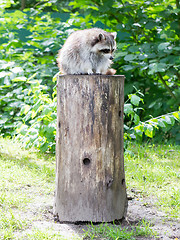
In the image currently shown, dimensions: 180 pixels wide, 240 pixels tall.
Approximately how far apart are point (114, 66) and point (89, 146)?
422 centimetres

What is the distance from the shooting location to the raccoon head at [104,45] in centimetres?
363

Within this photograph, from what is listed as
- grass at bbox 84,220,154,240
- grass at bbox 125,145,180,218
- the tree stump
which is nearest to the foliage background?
grass at bbox 125,145,180,218

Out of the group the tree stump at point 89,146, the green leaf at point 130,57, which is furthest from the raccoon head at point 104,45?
the green leaf at point 130,57

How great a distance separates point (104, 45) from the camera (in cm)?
364

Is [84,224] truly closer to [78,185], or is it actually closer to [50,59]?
[78,185]

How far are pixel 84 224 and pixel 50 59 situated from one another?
4.80 m

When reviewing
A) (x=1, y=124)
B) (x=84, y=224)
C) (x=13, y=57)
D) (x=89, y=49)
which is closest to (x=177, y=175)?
(x=84, y=224)

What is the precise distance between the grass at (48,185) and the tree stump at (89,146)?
0.24 metres

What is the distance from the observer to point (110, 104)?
338cm

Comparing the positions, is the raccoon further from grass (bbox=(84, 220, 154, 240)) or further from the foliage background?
the foliage background

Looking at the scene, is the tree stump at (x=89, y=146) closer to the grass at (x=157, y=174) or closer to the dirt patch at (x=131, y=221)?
the dirt patch at (x=131, y=221)

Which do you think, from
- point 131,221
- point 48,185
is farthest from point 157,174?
point 48,185

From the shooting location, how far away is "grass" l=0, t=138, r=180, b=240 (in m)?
3.17

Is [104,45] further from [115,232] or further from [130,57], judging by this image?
[130,57]
